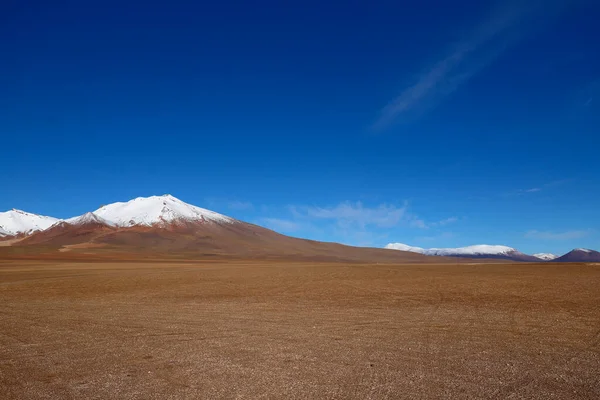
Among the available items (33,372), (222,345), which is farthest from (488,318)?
(33,372)

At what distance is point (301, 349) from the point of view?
43.5 feet

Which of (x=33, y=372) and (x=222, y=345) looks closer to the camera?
(x=33, y=372)

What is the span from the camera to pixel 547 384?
9688 mm

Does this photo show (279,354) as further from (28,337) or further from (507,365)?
(28,337)

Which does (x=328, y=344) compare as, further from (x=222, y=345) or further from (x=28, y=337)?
(x=28, y=337)

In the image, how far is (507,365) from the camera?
11.3 m

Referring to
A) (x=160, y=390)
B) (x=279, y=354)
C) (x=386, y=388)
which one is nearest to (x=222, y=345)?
(x=279, y=354)

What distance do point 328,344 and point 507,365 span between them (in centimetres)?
493

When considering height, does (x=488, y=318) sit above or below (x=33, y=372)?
above

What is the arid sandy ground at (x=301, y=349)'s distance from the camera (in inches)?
376

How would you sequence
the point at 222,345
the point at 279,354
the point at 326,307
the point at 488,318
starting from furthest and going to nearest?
the point at 326,307 < the point at 488,318 < the point at 222,345 < the point at 279,354

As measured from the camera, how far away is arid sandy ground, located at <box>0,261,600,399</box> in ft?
31.3

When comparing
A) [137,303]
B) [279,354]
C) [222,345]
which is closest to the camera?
[279,354]

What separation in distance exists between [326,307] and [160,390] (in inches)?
592
